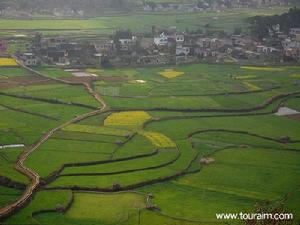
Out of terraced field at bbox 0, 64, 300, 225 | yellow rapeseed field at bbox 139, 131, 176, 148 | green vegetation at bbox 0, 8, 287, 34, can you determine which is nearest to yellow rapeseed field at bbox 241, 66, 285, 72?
terraced field at bbox 0, 64, 300, 225

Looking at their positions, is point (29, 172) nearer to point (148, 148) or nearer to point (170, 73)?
point (148, 148)

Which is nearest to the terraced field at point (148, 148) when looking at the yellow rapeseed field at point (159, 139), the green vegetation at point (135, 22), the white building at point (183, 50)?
the yellow rapeseed field at point (159, 139)

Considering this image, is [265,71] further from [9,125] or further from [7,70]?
[9,125]

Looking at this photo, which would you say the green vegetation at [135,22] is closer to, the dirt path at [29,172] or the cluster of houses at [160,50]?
the cluster of houses at [160,50]

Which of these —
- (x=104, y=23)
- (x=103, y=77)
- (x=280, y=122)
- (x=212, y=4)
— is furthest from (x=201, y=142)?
(x=212, y=4)

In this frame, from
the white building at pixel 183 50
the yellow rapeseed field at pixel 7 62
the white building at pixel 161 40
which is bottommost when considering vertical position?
the yellow rapeseed field at pixel 7 62
